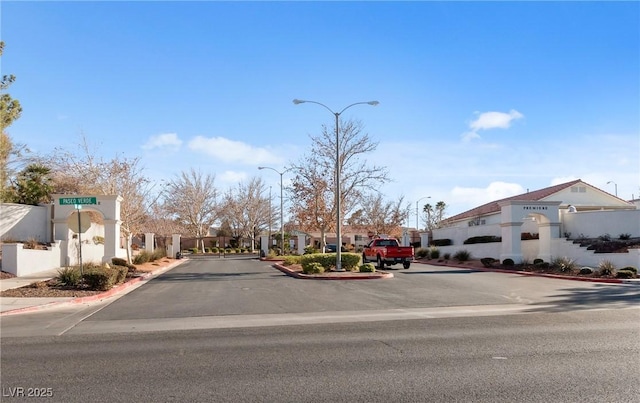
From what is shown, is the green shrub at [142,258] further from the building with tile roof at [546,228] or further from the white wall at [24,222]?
the building with tile roof at [546,228]

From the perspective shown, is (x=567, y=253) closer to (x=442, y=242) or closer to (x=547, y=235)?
(x=547, y=235)

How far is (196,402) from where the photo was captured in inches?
236

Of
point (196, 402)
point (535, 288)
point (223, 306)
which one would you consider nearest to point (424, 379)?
point (196, 402)

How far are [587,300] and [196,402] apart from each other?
537 inches

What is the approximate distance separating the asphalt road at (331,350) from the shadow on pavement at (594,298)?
55 mm

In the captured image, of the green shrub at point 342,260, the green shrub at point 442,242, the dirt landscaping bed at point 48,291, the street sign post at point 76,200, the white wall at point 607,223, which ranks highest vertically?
the street sign post at point 76,200

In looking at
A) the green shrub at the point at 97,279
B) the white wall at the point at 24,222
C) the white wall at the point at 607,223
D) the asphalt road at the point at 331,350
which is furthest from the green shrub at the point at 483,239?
the white wall at the point at 24,222

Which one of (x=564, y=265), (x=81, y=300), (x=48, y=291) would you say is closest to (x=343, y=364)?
(x=81, y=300)

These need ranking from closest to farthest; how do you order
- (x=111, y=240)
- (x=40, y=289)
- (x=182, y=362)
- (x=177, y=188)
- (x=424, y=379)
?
(x=424, y=379), (x=182, y=362), (x=40, y=289), (x=111, y=240), (x=177, y=188)

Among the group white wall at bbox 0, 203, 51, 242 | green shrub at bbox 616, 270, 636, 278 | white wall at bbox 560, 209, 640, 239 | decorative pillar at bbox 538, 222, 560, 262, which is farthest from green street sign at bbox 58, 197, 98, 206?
white wall at bbox 560, 209, 640, 239

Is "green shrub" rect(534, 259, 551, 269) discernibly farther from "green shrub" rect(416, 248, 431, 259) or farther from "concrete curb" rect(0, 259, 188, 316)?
"concrete curb" rect(0, 259, 188, 316)

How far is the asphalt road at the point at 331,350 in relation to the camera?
253 inches

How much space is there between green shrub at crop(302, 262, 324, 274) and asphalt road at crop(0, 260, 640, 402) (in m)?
9.82

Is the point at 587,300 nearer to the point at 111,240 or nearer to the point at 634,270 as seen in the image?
the point at 634,270
